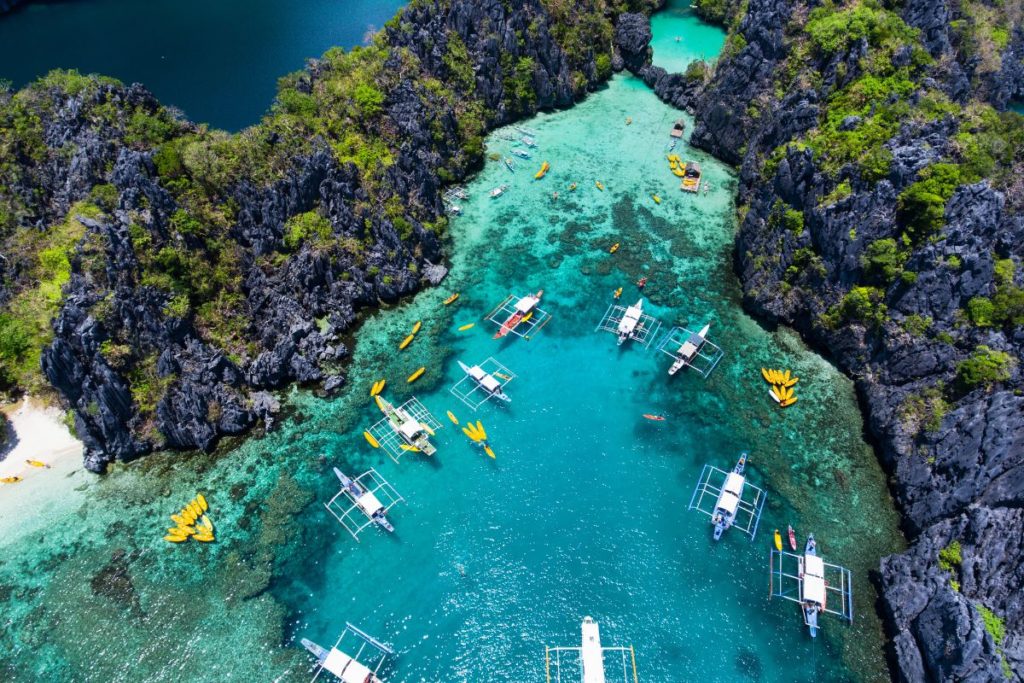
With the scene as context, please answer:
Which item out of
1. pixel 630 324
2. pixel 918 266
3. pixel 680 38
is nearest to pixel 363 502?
pixel 630 324

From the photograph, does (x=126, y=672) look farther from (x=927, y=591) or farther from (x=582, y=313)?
(x=927, y=591)

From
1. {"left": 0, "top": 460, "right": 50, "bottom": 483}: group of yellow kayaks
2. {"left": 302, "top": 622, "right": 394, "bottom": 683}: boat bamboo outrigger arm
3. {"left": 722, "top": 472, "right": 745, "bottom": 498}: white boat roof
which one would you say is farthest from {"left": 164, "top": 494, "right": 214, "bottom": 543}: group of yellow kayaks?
{"left": 722, "top": 472, "right": 745, "bottom": 498}: white boat roof

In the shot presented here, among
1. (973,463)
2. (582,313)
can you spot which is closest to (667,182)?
(582,313)

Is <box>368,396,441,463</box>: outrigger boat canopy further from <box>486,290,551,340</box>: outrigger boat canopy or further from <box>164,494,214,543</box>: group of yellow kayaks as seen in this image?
<box>164,494,214,543</box>: group of yellow kayaks

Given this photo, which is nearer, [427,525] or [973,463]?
[973,463]

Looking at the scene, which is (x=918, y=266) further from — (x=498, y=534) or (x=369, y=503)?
(x=369, y=503)

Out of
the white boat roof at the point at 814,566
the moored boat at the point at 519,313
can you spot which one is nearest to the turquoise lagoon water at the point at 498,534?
the moored boat at the point at 519,313

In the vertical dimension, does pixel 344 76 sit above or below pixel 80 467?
above
